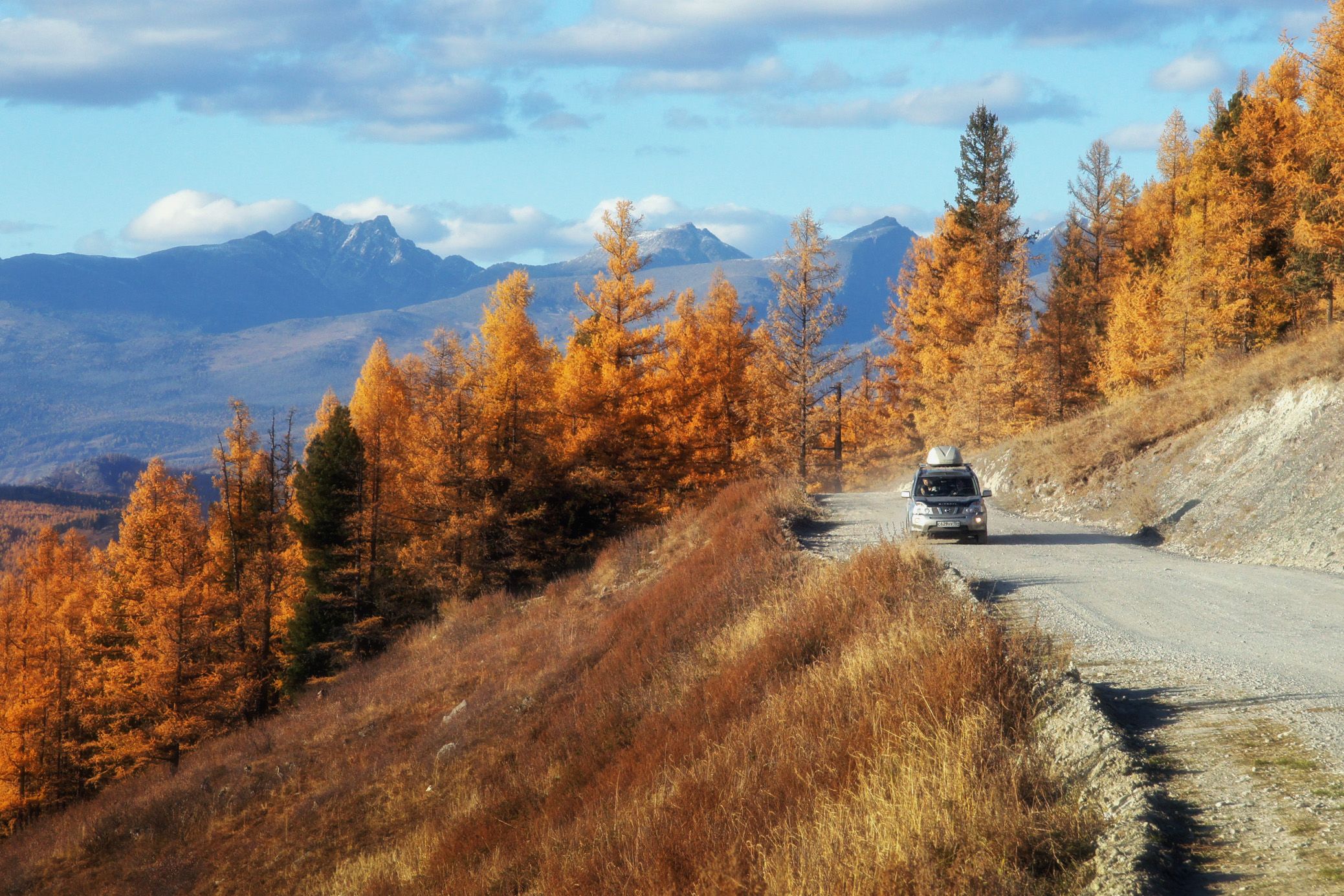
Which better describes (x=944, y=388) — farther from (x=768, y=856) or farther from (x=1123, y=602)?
(x=768, y=856)

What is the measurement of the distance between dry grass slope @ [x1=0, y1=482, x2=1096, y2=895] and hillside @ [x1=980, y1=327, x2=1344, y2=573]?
25.8 feet

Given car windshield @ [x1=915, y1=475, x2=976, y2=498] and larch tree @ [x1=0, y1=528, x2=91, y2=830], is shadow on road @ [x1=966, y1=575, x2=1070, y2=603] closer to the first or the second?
car windshield @ [x1=915, y1=475, x2=976, y2=498]

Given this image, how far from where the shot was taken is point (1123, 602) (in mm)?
12227

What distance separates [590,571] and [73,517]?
189007 mm

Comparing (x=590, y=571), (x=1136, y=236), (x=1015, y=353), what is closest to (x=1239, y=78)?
(x=1136, y=236)

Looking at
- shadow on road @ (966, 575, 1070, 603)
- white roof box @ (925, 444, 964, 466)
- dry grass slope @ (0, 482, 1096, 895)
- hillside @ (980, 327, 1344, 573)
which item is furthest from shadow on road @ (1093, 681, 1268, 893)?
white roof box @ (925, 444, 964, 466)

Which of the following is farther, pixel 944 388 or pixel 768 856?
pixel 944 388

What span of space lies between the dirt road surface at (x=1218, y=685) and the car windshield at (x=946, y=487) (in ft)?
9.26

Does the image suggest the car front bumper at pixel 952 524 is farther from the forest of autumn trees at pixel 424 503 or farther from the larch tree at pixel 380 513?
the larch tree at pixel 380 513

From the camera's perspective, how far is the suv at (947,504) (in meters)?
19.6

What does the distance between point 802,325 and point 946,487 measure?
849 inches

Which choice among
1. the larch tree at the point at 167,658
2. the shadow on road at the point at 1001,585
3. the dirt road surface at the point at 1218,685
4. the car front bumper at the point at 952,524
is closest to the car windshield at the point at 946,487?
the car front bumper at the point at 952,524

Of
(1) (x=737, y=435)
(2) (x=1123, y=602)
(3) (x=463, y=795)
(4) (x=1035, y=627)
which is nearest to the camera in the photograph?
(4) (x=1035, y=627)

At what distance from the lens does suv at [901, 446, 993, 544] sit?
64.4ft
